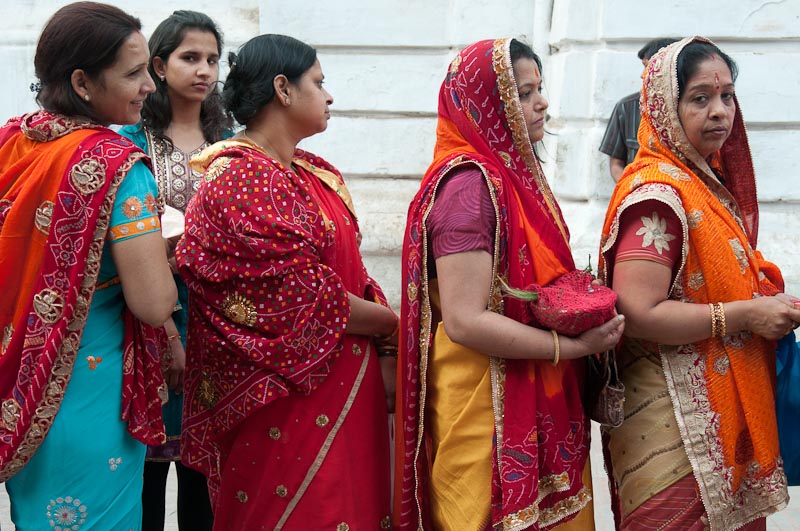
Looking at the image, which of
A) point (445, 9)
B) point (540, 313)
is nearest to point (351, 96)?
point (445, 9)

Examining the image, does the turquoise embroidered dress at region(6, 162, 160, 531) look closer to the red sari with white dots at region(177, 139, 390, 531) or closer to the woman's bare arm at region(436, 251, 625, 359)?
the red sari with white dots at region(177, 139, 390, 531)

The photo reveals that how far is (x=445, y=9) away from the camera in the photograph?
611 centimetres

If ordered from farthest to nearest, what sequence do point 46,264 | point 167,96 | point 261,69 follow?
1. point 167,96
2. point 261,69
3. point 46,264

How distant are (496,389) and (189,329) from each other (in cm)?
92

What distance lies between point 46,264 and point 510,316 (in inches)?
45.9

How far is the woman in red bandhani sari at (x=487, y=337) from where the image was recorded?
2453 millimetres

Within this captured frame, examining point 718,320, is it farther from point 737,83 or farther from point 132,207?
point 737,83

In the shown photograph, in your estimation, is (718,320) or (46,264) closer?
(46,264)

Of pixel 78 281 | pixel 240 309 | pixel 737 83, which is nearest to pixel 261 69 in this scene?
pixel 240 309

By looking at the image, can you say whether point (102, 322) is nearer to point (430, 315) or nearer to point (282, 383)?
point (282, 383)

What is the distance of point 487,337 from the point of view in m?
2.44

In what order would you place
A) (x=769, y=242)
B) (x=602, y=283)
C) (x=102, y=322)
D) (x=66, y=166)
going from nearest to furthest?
(x=66, y=166) → (x=102, y=322) → (x=602, y=283) → (x=769, y=242)

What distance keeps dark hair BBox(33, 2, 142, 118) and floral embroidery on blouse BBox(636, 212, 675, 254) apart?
4.67ft

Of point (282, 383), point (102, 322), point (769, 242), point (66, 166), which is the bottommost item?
point (769, 242)
